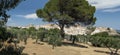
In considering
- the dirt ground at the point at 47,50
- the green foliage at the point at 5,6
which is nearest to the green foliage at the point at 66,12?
the dirt ground at the point at 47,50

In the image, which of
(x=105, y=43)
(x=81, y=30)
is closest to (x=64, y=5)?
(x=105, y=43)

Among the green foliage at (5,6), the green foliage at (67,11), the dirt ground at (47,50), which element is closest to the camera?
the green foliage at (5,6)

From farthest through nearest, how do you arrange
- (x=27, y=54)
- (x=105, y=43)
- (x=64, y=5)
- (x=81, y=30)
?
1. (x=81, y=30)
2. (x=64, y=5)
3. (x=105, y=43)
4. (x=27, y=54)

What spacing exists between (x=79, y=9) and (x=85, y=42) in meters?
16.1

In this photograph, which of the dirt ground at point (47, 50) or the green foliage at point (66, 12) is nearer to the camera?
the dirt ground at point (47, 50)

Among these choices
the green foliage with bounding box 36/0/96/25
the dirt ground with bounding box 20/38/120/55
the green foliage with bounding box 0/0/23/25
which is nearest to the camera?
the green foliage with bounding box 0/0/23/25

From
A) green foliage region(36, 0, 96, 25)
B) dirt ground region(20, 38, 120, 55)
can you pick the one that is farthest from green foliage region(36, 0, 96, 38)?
dirt ground region(20, 38, 120, 55)

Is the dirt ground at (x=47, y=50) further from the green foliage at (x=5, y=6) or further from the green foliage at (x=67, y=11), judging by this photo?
the green foliage at (x=67, y=11)

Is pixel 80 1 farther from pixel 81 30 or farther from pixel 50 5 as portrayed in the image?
pixel 81 30

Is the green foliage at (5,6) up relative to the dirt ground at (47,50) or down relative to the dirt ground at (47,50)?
up

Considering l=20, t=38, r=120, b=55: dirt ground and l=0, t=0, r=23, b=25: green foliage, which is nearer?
l=0, t=0, r=23, b=25: green foliage

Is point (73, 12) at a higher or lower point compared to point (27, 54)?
higher

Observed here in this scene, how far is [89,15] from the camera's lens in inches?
1951

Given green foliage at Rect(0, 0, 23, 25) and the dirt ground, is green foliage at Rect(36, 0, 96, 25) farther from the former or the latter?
green foliage at Rect(0, 0, 23, 25)
